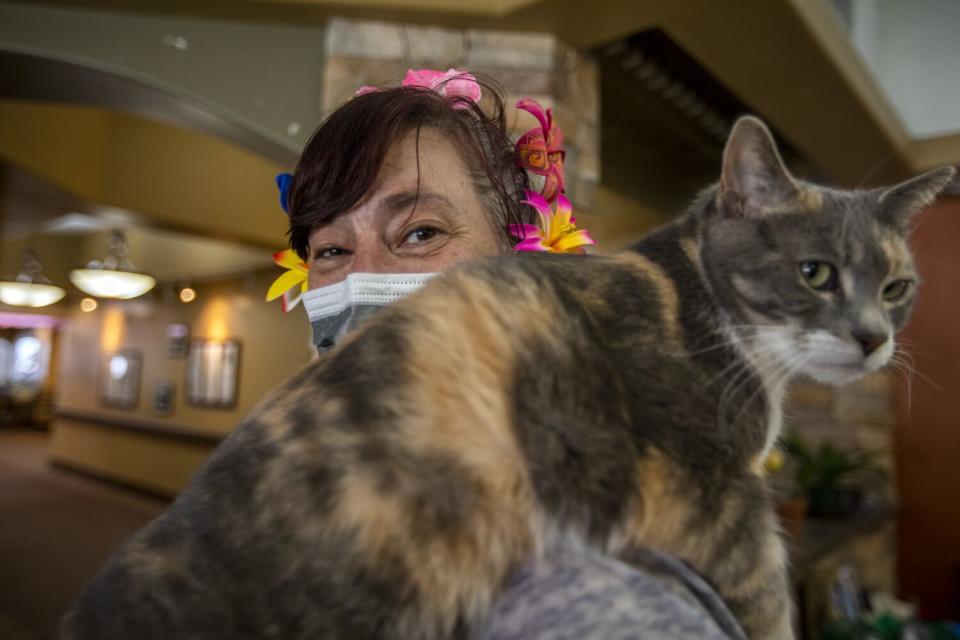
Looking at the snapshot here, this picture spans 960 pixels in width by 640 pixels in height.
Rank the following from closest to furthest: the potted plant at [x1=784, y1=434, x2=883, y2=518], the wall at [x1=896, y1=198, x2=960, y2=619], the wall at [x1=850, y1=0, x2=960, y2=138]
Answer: the potted plant at [x1=784, y1=434, x2=883, y2=518], the wall at [x1=896, y1=198, x2=960, y2=619], the wall at [x1=850, y1=0, x2=960, y2=138]

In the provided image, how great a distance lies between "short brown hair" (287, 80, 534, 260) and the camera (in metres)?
0.97

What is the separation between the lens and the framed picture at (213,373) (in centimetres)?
720

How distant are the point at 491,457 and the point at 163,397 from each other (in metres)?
8.98

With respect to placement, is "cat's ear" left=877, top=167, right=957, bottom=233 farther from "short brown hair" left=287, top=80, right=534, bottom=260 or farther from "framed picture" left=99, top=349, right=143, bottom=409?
"framed picture" left=99, top=349, right=143, bottom=409

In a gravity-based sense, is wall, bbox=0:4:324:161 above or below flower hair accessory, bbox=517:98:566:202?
above

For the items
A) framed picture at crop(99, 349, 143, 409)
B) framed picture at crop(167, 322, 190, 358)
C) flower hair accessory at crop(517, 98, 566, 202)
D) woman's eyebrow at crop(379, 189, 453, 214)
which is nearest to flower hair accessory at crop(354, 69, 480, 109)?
flower hair accessory at crop(517, 98, 566, 202)

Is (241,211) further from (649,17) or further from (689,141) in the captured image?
(649,17)

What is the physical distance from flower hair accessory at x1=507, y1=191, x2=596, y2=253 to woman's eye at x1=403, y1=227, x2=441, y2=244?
0.15 meters

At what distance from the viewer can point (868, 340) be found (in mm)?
567

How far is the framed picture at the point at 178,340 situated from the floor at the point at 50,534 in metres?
1.96

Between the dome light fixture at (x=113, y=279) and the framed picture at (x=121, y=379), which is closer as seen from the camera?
the dome light fixture at (x=113, y=279)

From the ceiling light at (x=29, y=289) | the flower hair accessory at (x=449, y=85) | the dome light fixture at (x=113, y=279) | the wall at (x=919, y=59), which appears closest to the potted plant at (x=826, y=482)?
the wall at (x=919, y=59)

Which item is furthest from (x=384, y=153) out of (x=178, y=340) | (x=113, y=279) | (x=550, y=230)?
(x=178, y=340)

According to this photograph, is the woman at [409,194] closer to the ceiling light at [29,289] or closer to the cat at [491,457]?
the cat at [491,457]
